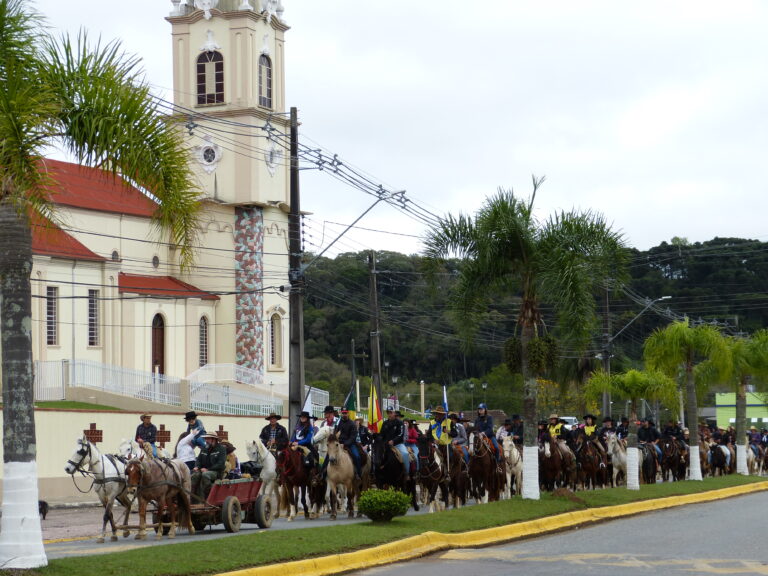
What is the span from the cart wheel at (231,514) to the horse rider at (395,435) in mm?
4700

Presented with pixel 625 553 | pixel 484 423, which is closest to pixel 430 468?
pixel 484 423

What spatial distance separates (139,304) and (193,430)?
32965mm

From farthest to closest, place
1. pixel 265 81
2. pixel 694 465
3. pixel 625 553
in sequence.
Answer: pixel 265 81 → pixel 694 465 → pixel 625 553

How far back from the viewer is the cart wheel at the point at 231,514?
2102 cm

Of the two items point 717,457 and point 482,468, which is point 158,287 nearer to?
point 717,457

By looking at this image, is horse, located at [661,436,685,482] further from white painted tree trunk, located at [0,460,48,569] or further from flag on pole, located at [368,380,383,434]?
white painted tree trunk, located at [0,460,48,569]

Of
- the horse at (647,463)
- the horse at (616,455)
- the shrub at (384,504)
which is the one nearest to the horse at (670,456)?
the horse at (647,463)

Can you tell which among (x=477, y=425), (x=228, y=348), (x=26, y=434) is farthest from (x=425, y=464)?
(x=228, y=348)

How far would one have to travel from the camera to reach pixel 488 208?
27422mm

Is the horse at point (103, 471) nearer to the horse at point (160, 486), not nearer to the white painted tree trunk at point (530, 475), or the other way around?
the horse at point (160, 486)

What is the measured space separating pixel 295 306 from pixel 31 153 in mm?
19282

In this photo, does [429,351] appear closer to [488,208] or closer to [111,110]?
[488,208]

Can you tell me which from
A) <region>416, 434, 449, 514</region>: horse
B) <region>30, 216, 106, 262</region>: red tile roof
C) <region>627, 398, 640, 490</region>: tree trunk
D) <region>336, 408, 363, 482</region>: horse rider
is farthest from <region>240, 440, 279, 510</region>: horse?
<region>30, 216, 106, 262</region>: red tile roof

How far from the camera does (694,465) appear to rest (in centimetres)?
3812
